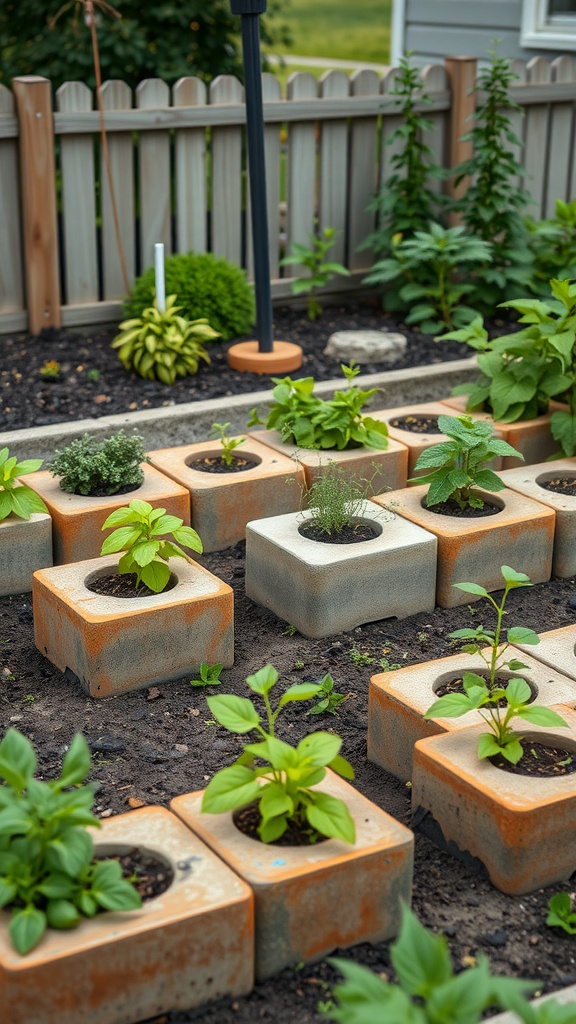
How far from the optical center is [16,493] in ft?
14.2

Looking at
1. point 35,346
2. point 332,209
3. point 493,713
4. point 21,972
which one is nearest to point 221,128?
point 332,209

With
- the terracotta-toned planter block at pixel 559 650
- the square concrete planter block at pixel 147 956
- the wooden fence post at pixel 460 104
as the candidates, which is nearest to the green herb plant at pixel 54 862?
the square concrete planter block at pixel 147 956

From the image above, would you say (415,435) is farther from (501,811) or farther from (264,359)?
(501,811)

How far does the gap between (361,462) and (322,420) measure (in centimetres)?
24

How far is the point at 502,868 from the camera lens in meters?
2.94

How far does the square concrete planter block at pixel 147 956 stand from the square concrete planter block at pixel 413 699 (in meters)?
0.87

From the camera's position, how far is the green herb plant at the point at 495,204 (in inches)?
274

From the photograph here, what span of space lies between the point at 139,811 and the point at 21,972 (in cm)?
56

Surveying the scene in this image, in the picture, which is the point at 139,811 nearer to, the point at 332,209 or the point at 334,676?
the point at 334,676

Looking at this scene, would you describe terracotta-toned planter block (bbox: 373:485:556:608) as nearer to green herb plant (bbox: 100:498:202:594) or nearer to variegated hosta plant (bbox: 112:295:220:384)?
green herb plant (bbox: 100:498:202:594)

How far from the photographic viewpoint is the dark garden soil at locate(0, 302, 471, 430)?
5672mm

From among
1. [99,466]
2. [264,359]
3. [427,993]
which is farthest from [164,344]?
[427,993]

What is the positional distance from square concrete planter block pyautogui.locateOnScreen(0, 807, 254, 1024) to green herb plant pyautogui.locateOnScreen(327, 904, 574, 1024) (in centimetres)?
59

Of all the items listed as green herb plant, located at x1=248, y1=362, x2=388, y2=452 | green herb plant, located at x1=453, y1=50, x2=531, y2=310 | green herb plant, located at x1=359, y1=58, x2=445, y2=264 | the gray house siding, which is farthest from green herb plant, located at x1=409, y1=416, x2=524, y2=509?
the gray house siding
